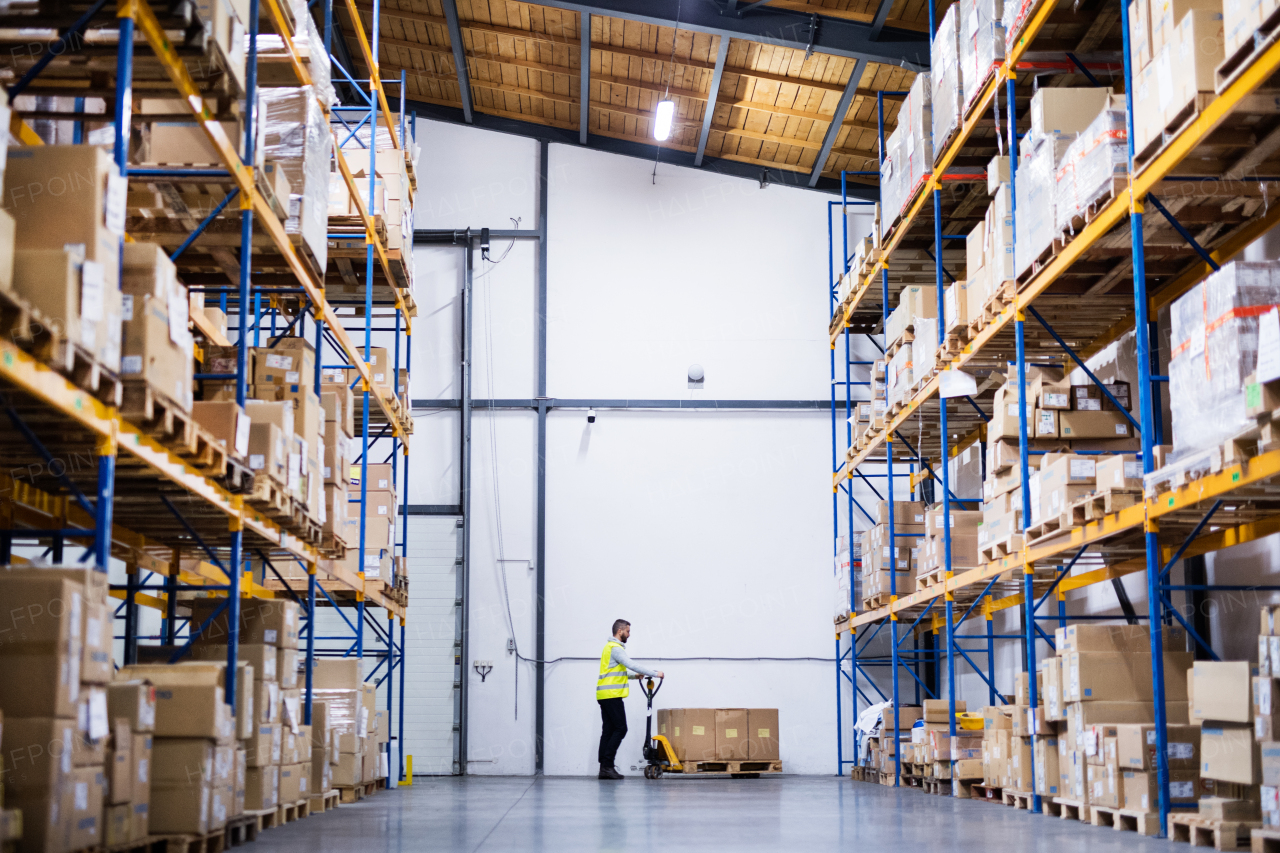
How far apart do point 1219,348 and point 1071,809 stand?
4.06 m

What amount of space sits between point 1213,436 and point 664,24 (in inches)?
371

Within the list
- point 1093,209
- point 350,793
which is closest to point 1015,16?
point 1093,209

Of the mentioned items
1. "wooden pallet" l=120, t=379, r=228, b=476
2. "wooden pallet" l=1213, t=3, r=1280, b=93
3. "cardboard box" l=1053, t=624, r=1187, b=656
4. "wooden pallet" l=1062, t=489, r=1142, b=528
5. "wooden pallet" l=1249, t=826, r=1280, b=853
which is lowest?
"wooden pallet" l=1249, t=826, r=1280, b=853

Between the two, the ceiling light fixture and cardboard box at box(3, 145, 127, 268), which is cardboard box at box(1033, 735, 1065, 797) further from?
the ceiling light fixture

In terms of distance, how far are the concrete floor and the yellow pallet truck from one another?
247cm

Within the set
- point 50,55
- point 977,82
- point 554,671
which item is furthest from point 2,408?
point 554,671

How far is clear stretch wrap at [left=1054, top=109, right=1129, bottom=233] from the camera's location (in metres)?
8.20

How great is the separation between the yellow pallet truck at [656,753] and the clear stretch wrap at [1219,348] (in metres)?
9.48

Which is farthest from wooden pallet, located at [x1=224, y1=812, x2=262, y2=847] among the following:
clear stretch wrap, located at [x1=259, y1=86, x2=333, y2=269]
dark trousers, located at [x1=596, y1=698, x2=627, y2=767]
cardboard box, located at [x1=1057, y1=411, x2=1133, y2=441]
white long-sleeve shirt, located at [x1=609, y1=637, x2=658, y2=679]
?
dark trousers, located at [x1=596, y1=698, x2=627, y2=767]

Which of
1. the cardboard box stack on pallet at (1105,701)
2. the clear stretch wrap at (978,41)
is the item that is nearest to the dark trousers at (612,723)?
the cardboard box stack on pallet at (1105,701)

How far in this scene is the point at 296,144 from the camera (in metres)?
9.47

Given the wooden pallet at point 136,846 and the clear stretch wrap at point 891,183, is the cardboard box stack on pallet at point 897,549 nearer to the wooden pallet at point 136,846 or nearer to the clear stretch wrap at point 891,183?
the clear stretch wrap at point 891,183

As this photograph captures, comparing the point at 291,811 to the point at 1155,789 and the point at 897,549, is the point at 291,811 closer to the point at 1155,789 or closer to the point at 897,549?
the point at 1155,789

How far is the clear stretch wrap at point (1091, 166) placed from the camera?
8.20 m
